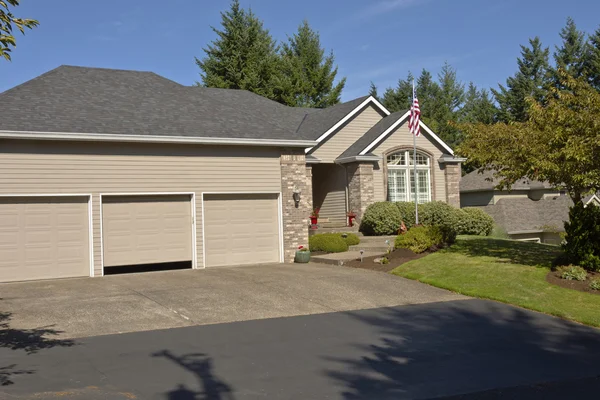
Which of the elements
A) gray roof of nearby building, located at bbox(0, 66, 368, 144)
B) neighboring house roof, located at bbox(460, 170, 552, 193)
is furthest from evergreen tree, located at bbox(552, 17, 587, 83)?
gray roof of nearby building, located at bbox(0, 66, 368, 144)

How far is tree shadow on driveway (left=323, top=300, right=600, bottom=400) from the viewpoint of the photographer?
8.20 m

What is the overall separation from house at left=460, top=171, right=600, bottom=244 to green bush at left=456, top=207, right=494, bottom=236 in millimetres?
6355

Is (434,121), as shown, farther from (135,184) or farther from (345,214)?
(135,184)

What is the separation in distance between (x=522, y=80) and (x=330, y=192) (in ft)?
96.7

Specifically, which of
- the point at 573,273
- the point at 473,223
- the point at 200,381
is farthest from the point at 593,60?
the point at 200,381

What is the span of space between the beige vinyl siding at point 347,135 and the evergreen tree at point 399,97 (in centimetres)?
2704

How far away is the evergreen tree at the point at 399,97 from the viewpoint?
56781 millimetres

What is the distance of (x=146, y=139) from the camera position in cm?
1834

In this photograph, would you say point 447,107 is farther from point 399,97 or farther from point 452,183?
point 452,183

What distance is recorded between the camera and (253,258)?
2038 cm

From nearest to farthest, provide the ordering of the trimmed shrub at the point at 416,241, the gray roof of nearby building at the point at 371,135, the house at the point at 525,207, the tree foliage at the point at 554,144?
the tree foliage at the point at 554,144 < the trimmed shrub at the point at 416,241 < the gray roof of nearby building at the point at 371,135 < the house at the point at 525,207

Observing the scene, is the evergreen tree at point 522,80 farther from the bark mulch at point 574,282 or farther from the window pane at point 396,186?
the bark mulch at point 574,282

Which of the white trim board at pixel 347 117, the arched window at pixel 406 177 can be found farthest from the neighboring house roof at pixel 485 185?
the white trim board at pixel 347 117

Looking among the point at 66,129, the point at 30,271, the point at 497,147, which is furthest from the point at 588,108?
the point at 30,271
